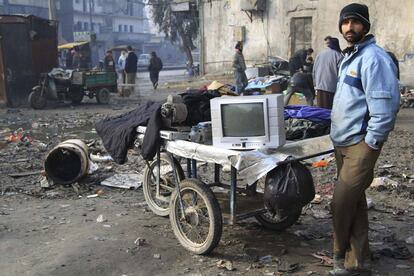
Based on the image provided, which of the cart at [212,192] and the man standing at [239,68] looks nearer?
the cart at [212,192]

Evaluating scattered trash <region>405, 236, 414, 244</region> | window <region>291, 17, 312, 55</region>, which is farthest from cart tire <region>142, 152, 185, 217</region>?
window <region>291, 17, 312, 55</region>

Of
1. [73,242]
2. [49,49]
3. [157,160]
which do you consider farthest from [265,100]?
[49,49]

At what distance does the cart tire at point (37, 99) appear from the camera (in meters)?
14.8

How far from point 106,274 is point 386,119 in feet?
7.81

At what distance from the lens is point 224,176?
6.88 m

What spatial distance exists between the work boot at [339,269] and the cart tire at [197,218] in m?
0.90

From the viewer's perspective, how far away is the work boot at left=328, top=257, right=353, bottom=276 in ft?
11.8

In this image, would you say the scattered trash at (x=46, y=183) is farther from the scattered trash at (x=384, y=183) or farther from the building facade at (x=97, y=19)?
the building facade at (x=97, y=19)

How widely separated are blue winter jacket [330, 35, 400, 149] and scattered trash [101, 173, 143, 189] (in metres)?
3.53

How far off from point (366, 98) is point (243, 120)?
0.96m

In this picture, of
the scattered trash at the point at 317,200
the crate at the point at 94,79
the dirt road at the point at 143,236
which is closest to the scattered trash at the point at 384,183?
the dirt road at the point at 143,236

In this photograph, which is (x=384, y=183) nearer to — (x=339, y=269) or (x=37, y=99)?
(x=339, y=269)

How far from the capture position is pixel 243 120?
3.86 m

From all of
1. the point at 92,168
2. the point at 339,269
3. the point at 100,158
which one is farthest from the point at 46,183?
the point at 339,269
